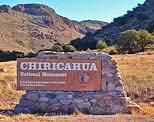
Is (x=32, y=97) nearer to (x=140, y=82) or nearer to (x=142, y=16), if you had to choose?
(x=140, y=82)

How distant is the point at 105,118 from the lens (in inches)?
659

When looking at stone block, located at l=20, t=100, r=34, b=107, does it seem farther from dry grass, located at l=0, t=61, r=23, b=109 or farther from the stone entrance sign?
dry grass, located at l=0, t=61, r=23, b=109


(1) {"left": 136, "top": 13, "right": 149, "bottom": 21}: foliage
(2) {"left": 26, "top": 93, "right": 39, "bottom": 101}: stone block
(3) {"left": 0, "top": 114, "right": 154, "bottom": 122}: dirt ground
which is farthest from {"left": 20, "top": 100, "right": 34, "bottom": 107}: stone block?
(1) {"left": 136, "top": 13, "right": 149, "bottom": 21}: foliage

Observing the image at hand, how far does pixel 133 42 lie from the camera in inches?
3196

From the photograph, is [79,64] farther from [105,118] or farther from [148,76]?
[148,76]

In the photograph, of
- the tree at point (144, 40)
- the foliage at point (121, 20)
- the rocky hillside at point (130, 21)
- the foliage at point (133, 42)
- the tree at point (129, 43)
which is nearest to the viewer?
the foliage at point (133, 42)

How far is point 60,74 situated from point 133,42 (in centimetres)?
6272

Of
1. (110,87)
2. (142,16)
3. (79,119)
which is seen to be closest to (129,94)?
(110,87)

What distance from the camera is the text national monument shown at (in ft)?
61.8

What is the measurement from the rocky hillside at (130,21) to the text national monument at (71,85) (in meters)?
119

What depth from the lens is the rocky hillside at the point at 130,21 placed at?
146 m

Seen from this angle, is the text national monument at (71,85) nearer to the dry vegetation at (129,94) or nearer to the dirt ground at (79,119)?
the dry vegetation at (129,94)

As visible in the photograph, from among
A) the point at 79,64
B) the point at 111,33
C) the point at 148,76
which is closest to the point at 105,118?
the point at 79,64

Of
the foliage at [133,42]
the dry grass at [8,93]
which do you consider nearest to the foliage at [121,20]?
the foliage at [133,42]
